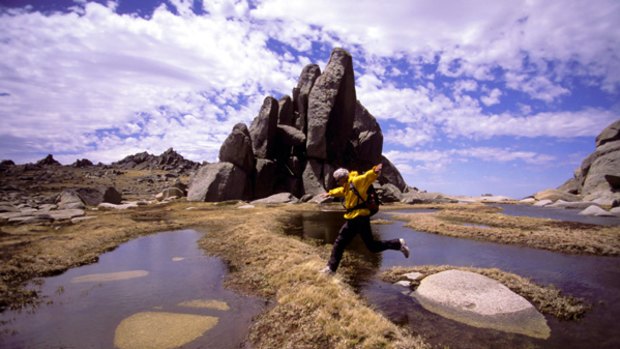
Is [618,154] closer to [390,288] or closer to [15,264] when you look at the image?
[390,288]

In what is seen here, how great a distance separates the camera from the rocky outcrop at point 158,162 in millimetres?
121250

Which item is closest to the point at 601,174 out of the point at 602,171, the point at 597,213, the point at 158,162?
the point at 602,171

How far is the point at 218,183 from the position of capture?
167ft

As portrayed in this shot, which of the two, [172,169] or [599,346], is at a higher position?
[172,169]

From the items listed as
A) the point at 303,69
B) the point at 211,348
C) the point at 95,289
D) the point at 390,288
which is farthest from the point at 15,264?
the point at 303,69

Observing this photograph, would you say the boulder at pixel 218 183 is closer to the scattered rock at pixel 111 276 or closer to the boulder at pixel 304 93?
the boulder at pixel 304 93

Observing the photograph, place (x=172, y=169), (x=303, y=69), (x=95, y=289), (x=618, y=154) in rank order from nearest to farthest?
1. (x=95, y=289)
2. (x=618, y=154)
3. (x=303, y=69)
4. (x=172, y=169)

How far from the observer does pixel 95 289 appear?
1278 cm

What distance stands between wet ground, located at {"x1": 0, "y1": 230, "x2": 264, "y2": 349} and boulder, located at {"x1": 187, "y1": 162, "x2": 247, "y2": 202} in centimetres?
3364

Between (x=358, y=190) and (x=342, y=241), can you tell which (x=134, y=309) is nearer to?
(x=342, y=241)

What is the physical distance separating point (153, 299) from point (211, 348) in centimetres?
449

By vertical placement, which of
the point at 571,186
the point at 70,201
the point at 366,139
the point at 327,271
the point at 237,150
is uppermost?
the point at 366,139

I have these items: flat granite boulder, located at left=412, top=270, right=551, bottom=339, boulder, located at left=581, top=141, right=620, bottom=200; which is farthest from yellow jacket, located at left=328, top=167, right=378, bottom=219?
boulder, located at left=581, top=141, right=620, bottom=200

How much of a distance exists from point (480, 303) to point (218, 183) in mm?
44670
